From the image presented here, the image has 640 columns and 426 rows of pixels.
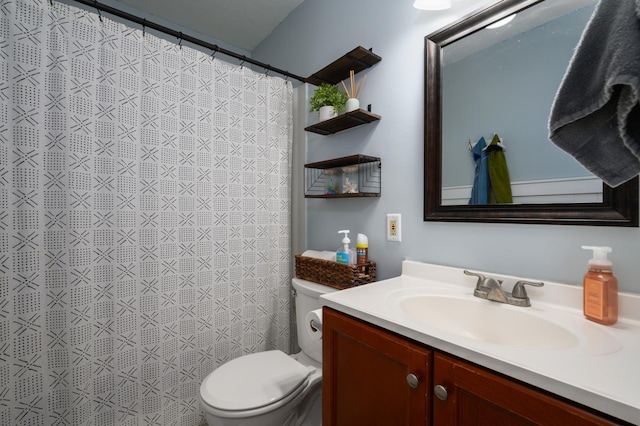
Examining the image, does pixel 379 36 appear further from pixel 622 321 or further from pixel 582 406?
pixel 582 406

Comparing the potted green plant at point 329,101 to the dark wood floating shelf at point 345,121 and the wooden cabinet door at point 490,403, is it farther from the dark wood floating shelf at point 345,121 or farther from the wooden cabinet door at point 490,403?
the wooden cabinet door at point 490,403

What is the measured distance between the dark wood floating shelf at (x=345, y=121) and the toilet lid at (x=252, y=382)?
116 centimetres

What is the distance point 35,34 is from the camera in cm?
109

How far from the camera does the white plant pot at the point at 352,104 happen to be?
4.56ft

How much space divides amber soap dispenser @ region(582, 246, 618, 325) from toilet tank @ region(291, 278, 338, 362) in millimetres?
890

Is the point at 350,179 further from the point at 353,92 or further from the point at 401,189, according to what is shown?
the point at 353,92

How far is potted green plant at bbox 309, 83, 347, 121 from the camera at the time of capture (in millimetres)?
1479

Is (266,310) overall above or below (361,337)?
below

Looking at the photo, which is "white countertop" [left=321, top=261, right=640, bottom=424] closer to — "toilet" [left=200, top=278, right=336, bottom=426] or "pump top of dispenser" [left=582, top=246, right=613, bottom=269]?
"pump top of dispenser" [left=582, top=246, right=613, bottom=269]

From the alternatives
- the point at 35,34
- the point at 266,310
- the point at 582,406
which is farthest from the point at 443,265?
the point at 35,34

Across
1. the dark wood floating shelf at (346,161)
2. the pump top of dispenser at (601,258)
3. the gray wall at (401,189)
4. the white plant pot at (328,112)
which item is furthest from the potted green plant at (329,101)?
the pump top of dispenser at (601,258)

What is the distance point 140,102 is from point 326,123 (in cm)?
88

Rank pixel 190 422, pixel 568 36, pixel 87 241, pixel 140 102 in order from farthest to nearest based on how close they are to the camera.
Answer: pixel 190 422, pixel 140 102, pixel 87 241, pixel 568 36

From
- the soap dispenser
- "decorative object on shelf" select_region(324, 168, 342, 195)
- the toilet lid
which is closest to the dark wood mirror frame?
the soap dispenser
